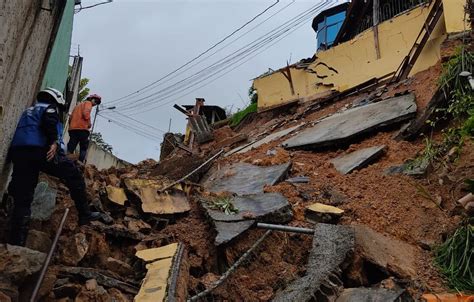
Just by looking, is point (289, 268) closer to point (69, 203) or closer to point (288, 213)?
point (288, 213)

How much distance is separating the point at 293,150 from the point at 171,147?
22.9ft

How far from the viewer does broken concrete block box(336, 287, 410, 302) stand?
304 centimetres

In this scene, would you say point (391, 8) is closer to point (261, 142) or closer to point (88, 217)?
point (261, 142)

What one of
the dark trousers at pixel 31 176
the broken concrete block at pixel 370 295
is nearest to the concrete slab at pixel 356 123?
the broken concrete block at pixel 370 295

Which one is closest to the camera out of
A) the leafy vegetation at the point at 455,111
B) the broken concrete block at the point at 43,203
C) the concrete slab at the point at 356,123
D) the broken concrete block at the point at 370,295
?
the broken concrete block at the point at 370,295

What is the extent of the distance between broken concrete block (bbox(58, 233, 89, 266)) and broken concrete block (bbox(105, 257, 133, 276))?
Answer: 0.21 meters

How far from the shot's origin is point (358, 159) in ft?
20.5

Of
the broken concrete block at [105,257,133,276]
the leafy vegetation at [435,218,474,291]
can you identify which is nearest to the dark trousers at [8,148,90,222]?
the broken concrete block at [105,257,133,276]

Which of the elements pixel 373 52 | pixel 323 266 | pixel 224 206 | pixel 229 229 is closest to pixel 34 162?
pixel 229 229

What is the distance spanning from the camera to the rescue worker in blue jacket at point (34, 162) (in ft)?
11.0

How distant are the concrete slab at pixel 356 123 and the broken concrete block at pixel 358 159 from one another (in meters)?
0.63

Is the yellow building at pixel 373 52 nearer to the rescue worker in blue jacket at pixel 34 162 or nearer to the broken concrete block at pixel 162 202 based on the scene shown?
the broken concrete block at pixel 162 202

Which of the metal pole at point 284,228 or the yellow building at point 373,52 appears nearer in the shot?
the metal pole at point 284,228

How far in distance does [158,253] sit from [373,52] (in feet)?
30.6
